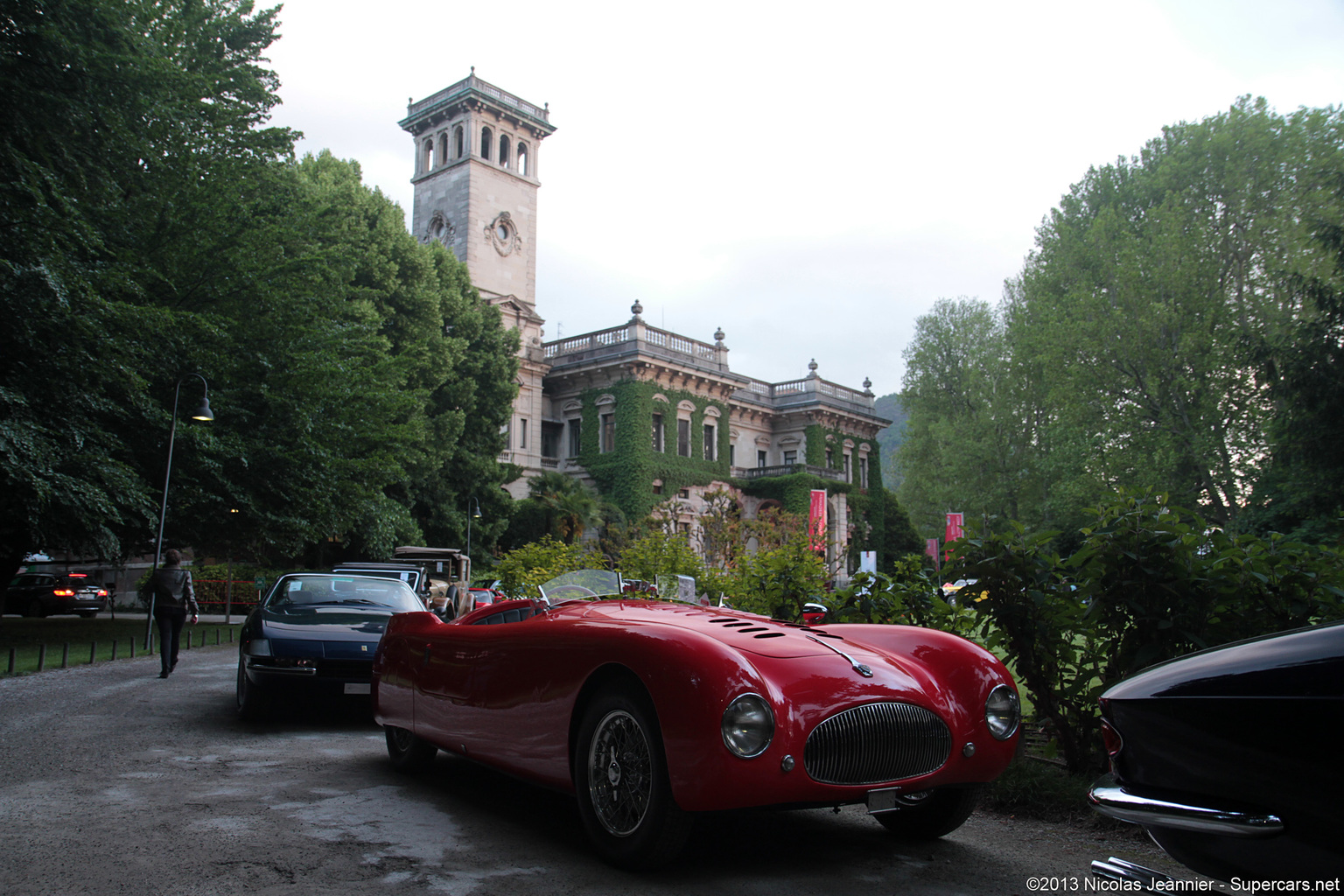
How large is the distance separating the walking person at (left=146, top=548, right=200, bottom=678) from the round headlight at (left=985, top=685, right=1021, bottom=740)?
35.6 ft

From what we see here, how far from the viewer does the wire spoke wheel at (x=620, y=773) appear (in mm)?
3990

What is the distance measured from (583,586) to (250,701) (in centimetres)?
431

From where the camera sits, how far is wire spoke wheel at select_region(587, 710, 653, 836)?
3.99 m

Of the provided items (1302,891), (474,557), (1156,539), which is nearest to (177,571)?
(1156,539)

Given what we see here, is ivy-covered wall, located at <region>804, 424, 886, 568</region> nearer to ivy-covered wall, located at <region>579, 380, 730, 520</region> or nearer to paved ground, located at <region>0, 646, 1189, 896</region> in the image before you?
ivy-covered wall, located at <region>579, 380, 730, 520</region>

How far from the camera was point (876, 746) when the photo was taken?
3.89 meters

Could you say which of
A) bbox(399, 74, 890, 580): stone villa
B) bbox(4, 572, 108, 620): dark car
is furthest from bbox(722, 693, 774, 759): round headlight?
bbox(399, 74, 890, 580): stone villa

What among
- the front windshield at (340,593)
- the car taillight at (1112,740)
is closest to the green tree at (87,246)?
the front windshield at (340,593)

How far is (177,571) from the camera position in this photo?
12023mm

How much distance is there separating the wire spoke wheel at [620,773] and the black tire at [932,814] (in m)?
1.45

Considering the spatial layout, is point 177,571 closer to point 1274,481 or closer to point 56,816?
point 56,816

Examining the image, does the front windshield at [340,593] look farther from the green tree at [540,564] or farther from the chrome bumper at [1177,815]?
the chrome bumper at [1177,815]

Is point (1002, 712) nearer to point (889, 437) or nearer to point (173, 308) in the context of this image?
point (173, 308)

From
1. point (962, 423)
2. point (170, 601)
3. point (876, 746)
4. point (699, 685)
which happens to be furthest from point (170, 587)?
point (962, 423)
